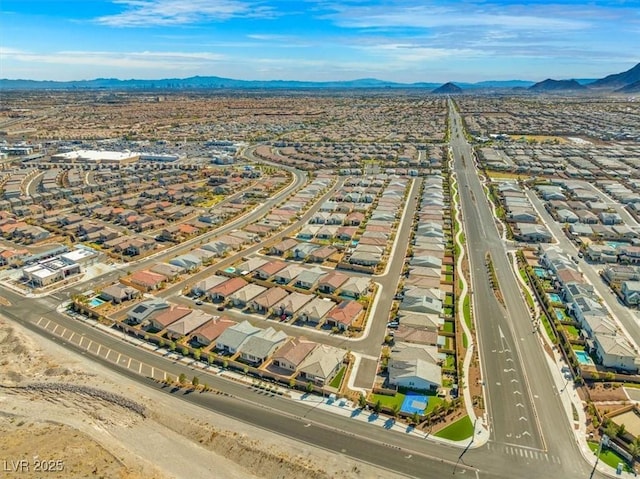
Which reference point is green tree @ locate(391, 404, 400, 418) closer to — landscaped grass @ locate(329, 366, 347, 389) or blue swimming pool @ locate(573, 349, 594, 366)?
landscaped grass @ locate(329, 366, 347, 389)

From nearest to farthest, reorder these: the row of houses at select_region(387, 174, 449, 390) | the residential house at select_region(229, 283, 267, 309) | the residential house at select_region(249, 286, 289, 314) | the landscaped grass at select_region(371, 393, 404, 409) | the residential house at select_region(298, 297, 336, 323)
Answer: the landscaped grass at select_region(371, 393, 404, 409) < the row of houses at select_region(387, 174, 449, 390) < the residential house at select_region(298, 297, 336, 323) < the residential house at select_region(249, 286, 289, 314) < the residential house at select_region(229, 283, 267, 309)

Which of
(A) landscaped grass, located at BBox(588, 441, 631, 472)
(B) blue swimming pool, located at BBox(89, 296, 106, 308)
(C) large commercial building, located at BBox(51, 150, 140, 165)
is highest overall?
(C) large commercial building, located at BBox(51, 150, 140, 165)

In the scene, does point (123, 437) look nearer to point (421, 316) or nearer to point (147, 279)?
point (147, 279)

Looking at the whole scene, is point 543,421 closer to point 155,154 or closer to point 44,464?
point 44,464

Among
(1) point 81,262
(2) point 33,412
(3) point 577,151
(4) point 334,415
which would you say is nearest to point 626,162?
(3) point 577,151

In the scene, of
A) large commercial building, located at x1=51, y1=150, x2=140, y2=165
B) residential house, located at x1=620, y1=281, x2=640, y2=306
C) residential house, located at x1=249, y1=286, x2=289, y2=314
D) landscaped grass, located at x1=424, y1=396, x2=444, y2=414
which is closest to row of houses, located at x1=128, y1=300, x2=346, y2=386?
residential house, located at x1=249, y1=286, x2=289, y2=314
